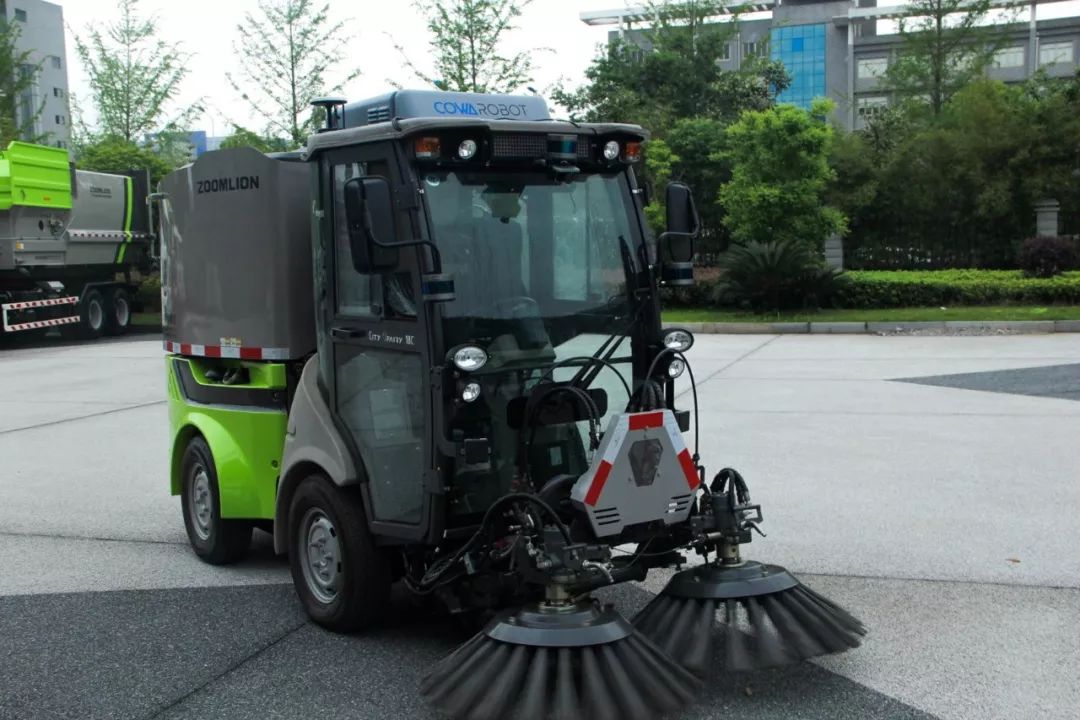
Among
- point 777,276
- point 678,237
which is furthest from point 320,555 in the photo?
point 777,276

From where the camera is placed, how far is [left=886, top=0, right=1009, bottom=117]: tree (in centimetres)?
4225

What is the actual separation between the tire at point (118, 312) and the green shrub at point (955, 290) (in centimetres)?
1439

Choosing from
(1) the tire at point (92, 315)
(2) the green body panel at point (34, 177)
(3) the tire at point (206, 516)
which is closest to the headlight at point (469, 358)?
(3) the tire at point (206, 516)

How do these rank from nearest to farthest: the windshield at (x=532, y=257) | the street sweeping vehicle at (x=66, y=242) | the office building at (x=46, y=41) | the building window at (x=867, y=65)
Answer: the windshield at (x=532, y=257) → the street sweeping vehicle at (x=66, y=242) → the office building at (x=46, y=41) → the building window at (x=867, y=65)

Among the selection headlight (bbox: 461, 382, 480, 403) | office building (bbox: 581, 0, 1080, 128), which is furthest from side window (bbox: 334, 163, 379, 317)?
office building (bbox: 581, 0, 1080, 128)

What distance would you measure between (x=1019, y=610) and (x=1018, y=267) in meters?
20.2

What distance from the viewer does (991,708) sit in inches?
162

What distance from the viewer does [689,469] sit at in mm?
4363

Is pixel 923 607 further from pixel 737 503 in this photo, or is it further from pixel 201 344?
pixel 201 344

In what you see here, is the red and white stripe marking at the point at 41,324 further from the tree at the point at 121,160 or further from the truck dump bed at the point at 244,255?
the truck dump bed at the point at 244,255

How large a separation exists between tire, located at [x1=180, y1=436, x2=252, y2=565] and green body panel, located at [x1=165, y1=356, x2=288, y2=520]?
133mm

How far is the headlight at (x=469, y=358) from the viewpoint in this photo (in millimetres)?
4191

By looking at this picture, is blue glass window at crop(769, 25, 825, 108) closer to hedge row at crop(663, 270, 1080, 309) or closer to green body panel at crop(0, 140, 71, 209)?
hedge row at crop(663, 270, 1080, 309)

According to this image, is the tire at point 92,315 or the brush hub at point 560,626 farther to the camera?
the tire at point 92,315
